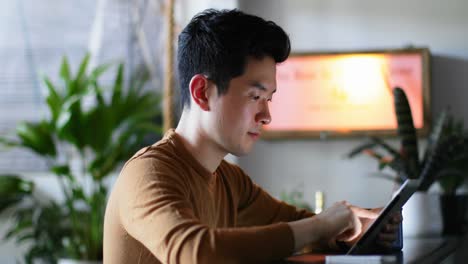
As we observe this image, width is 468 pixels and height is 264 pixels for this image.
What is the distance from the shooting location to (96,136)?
475 cm

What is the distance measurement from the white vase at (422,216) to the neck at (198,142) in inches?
55.0

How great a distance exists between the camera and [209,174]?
5.61ft

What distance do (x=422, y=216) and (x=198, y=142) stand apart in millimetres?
1515

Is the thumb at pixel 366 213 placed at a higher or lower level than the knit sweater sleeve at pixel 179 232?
lower

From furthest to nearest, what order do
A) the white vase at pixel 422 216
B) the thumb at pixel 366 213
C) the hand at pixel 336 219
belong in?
the white vase at pixel 422 216, the thumb at pixel 366 213, the hand at pixel 336 219

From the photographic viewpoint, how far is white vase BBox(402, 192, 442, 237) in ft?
9.45

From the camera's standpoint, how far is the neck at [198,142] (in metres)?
1.66

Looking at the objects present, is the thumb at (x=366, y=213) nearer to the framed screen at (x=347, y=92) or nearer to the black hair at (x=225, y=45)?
the black hair at (x=225, y=45)

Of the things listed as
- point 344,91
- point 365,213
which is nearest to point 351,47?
point 344,91

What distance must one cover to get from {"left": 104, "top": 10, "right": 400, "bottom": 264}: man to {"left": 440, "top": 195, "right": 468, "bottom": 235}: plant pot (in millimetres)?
1490

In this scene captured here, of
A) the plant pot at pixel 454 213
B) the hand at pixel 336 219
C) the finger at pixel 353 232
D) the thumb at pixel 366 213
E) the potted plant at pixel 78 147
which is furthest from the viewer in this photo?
the potted plant at pixel 78 147

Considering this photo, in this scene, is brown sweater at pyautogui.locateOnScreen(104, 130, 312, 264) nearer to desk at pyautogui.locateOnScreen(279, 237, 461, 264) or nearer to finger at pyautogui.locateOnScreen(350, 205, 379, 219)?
desk at pyautogui.locateOnScreen(279, 237, 461, 264)

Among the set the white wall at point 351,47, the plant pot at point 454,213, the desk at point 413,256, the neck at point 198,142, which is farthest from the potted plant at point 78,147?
the neck at point 198,142

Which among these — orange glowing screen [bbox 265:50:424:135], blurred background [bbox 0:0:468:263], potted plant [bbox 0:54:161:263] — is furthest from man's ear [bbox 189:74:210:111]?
potted plant [bbox 0:54:161:263]
